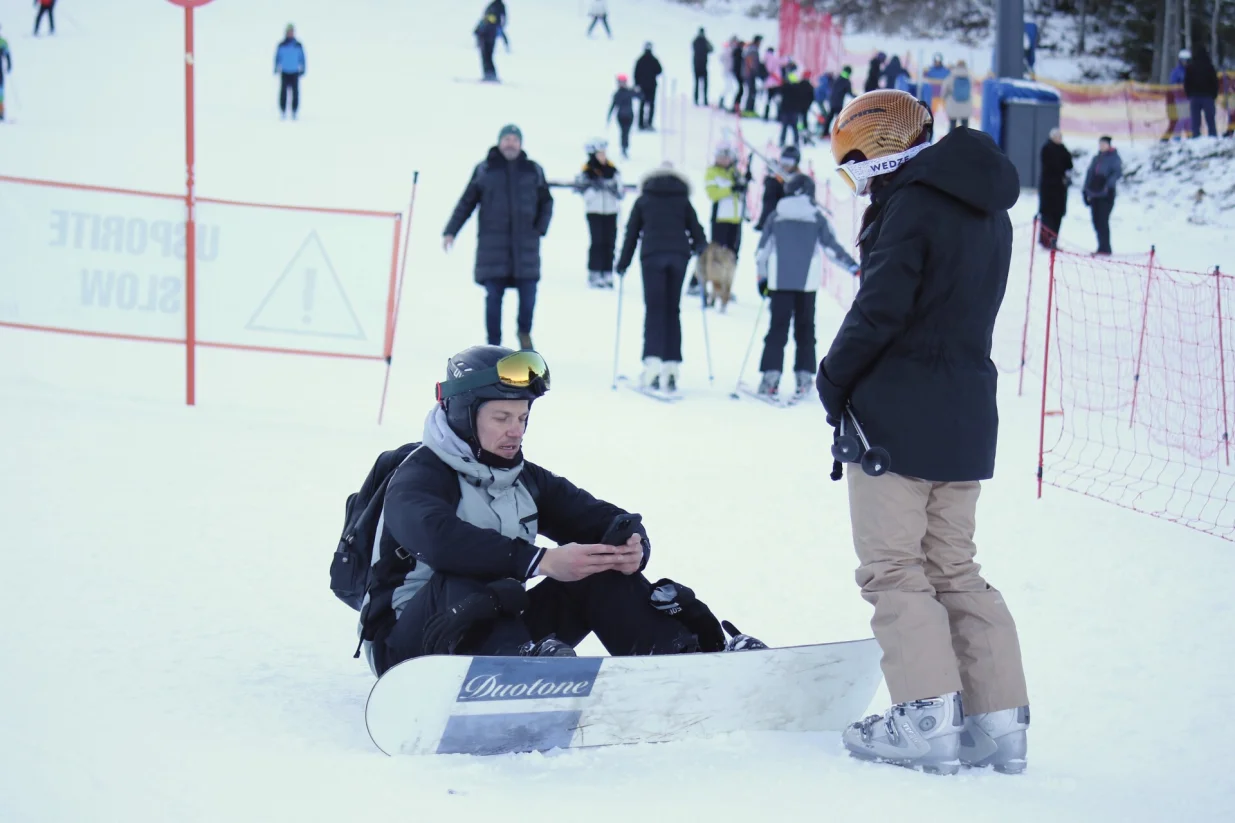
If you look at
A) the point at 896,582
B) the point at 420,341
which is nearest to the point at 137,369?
the point at 420,341

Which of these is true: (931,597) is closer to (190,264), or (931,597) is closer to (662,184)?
(190,264)

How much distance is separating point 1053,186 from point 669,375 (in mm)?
8721

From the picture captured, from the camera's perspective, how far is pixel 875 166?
10.4 feet

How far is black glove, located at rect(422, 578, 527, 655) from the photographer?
3100 millimetres

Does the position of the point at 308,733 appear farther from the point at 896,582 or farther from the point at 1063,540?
the point at 1063,540

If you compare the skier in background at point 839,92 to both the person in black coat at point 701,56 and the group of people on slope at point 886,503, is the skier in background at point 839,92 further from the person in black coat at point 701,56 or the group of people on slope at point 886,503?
the group of people on slope at point 886,503

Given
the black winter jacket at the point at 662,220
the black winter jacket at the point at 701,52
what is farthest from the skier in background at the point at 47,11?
the black winter jacket at the point at 662,220

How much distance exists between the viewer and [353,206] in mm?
17250

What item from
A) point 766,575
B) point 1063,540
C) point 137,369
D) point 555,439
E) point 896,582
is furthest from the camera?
point 137,369

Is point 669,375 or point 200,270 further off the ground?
point 200,270

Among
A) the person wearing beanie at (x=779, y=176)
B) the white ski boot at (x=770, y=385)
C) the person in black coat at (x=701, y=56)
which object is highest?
the person in black coat at (x=701, y=56)

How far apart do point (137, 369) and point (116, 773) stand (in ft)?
21.5

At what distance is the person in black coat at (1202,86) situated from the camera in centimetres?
1877

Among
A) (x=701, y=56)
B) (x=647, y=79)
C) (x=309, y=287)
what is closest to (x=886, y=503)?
(x=309, y=287)
